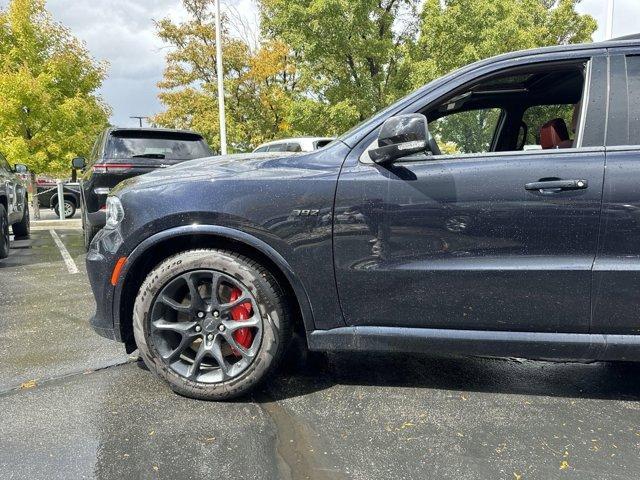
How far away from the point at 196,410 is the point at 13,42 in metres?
14.1

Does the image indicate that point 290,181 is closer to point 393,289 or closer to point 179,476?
point 393,289

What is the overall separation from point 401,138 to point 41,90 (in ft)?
42.0

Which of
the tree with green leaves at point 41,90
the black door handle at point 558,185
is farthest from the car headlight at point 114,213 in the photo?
the tree with green leaves at point 41,90

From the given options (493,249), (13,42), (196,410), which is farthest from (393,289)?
(13,42)

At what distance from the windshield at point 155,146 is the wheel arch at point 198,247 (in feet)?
14.3

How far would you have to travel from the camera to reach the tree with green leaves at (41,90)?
40.9 ft

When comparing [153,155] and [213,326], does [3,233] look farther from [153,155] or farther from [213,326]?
[213,326]

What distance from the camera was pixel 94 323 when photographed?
2.87 metres

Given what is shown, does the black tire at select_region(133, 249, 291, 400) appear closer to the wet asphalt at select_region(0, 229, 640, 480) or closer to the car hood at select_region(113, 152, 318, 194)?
the wet asphalt at select_region(0, 229, 640, 480)

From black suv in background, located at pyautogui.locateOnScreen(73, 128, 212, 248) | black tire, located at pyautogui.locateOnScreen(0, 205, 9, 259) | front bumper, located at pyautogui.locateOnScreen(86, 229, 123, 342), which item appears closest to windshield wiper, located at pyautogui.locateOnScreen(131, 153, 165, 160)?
black suv in background, located at pyautogui.locateOnScreen(73, 128, 212, 248)

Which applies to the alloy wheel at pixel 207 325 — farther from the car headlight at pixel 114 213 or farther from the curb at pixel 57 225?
the curb at pixel 57 225

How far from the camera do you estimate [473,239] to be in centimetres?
246

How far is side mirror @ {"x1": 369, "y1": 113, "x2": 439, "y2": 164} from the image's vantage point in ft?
7.81

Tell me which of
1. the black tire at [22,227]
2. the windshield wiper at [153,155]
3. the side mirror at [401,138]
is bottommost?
the black tire at [22,227]
